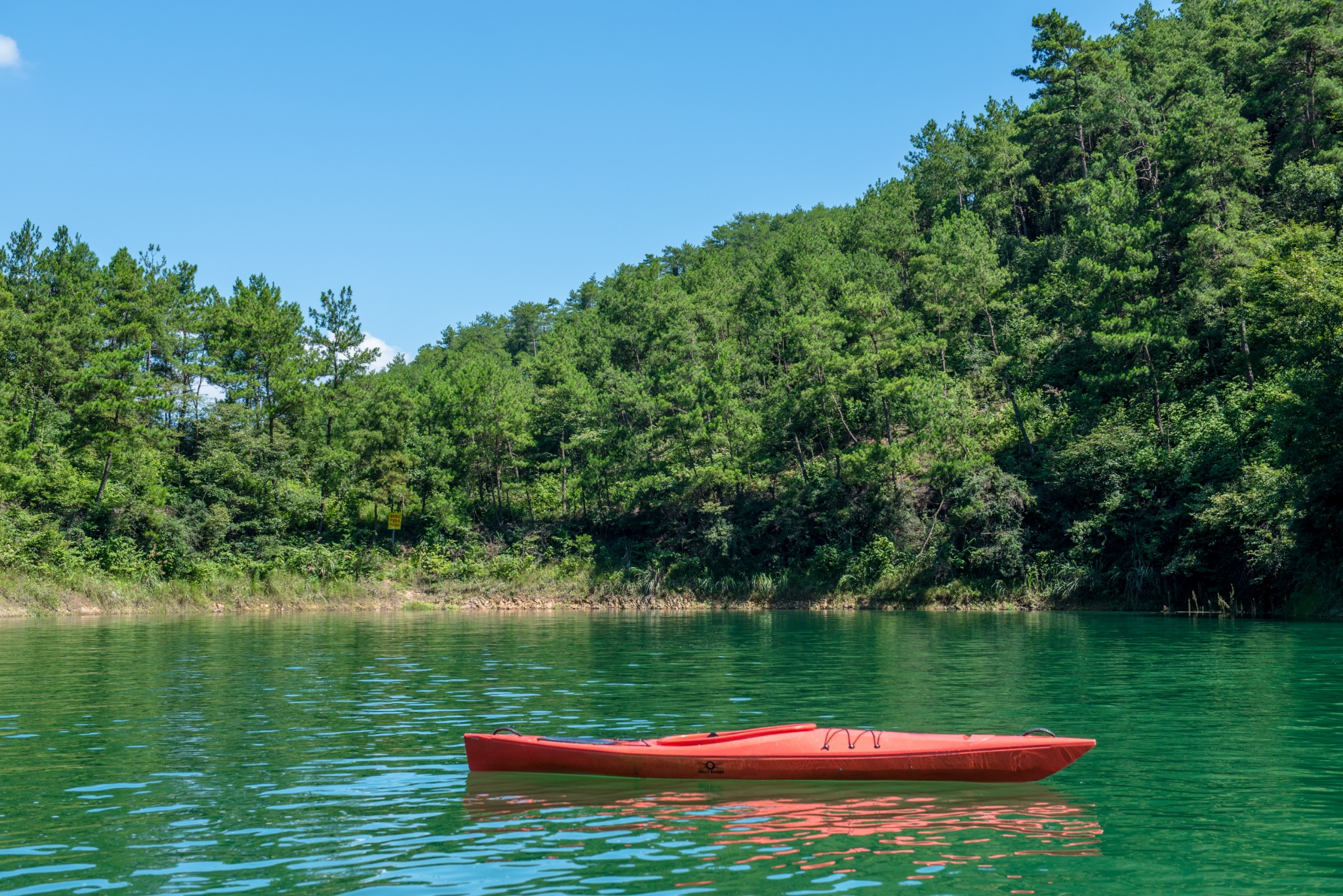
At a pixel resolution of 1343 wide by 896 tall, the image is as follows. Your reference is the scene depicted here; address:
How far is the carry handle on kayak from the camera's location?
1210cm

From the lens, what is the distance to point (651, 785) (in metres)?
12.1

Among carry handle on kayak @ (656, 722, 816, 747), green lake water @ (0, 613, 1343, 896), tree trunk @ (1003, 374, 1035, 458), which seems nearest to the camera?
green lake water @ (0, 613, 1343, 896)

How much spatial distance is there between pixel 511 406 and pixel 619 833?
6026 centimetres

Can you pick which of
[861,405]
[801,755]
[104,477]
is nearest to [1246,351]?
[861,405]

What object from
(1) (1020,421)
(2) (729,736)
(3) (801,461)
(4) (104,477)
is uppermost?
(1) (1020,421)

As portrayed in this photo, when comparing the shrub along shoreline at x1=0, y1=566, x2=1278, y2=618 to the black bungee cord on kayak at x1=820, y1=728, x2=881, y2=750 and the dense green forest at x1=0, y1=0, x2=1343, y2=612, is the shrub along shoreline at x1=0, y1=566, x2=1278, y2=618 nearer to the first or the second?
the dense green forest at x1=0, y1=0, x2=1343, y2=612

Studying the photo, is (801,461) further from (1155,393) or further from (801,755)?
(801,755)

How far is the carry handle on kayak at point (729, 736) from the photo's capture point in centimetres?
1210

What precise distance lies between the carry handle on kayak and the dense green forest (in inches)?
1123

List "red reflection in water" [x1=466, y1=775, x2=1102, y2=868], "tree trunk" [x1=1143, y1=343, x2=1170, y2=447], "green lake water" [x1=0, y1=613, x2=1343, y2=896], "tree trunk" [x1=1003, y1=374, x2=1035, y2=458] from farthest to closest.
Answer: "tree trunk" [x1=1003, y1=374, x2=1035, y2=458] → "tree trunk" [x1=1143, y1=343, x2=1170, y2=447] → "red reflection in water" [x1=466, y1=775, x2=1102, y2=868] → "green lake water" [x1=0, y1=613, x2=1343, y2=896]

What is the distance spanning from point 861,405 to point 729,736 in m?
45.6

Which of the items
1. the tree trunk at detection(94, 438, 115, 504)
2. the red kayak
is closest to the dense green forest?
the tree trunk at detection(94, 438, 115, 504)

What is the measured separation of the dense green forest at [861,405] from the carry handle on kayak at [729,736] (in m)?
28.5

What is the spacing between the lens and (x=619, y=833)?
9883 mm
